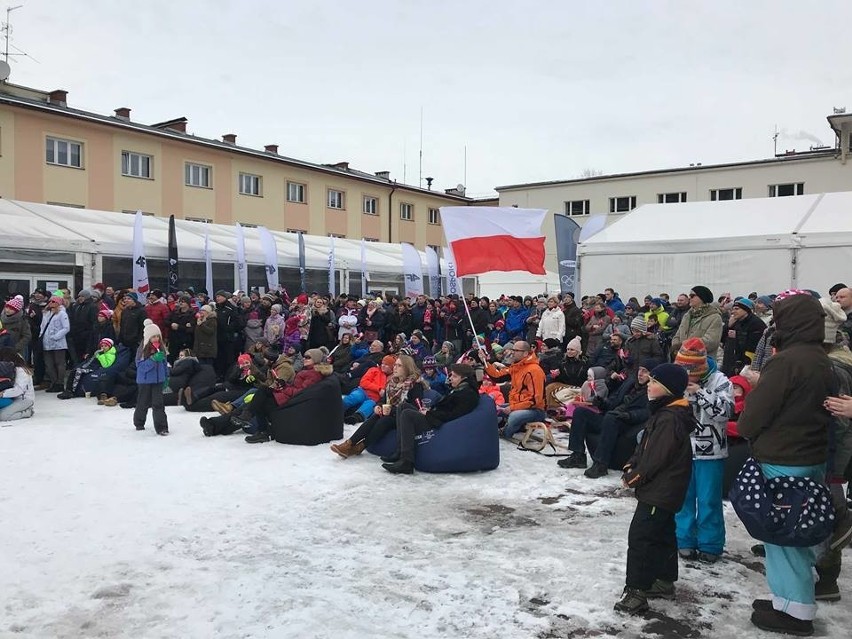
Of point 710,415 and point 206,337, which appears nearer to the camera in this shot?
point 710,415

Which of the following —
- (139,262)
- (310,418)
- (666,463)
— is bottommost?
(310,418)

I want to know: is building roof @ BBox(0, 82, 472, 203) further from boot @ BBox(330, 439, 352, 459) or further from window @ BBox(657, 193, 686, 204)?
boot @ BBox(330, 439, 352, 459)

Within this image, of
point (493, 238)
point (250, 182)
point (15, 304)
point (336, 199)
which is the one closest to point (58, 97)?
point (250, 182)

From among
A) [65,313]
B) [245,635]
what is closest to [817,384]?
[245,635]

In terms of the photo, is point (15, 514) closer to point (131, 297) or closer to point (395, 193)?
point (131, 297)

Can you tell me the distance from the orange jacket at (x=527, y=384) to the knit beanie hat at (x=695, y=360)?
3.97 meters

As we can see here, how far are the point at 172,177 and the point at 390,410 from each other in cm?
2604

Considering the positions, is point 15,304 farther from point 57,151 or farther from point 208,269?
point 57,151

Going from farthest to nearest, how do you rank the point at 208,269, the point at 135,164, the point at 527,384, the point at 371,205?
the point at 371,205 < the point at 135,164 < the point at 208,269 < the point at 527,384

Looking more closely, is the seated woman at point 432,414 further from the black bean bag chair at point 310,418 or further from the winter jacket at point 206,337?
the winter jacket at point 206,337

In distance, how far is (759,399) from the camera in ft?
12.0

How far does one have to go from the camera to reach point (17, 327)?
1197 centimetres

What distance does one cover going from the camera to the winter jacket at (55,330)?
12.4 metres

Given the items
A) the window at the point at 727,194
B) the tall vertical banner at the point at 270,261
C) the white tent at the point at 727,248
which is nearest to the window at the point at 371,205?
the window at the point at 727,194
